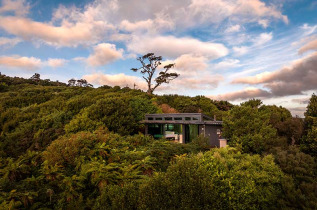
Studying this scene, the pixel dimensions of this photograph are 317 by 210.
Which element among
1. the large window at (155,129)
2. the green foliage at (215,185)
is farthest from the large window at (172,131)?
the green foliage at (215,185)

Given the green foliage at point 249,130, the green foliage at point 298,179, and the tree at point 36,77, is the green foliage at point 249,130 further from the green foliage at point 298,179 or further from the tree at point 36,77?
the tree at point 36,77

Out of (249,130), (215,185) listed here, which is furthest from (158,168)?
(249,130)

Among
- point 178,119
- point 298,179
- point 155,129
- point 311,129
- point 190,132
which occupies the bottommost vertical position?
point 298,179

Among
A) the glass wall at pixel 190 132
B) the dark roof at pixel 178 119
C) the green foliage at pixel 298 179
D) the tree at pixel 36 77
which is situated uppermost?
the tree at pixel 36 77

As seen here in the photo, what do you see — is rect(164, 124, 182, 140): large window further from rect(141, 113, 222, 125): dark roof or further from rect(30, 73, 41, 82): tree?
rect(30, 73, 41, 82): tree

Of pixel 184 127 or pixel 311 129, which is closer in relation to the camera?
pixel 311 129

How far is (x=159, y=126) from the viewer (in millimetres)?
21766

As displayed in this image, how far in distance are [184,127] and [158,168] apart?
9.15 meters

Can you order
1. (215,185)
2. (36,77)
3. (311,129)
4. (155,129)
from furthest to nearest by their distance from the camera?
(36,77), (155,129), (311,129), (215,185)

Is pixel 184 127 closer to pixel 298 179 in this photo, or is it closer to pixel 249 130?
pixel 249 130

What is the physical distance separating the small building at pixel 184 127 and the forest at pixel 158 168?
109 inches

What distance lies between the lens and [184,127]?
19.8 m

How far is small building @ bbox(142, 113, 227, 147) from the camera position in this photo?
1819 cm

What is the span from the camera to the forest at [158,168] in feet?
22.4
